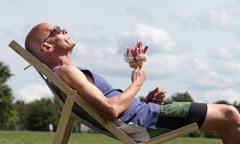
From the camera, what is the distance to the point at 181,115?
4832 millimetres

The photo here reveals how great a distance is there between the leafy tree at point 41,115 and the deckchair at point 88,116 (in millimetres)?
88784

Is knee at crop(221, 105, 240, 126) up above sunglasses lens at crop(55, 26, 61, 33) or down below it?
below

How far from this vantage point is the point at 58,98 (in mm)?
4977

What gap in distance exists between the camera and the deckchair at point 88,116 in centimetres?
441

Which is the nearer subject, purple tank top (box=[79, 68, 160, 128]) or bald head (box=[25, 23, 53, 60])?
purple tank top (box=[79, 68, 160, 128])

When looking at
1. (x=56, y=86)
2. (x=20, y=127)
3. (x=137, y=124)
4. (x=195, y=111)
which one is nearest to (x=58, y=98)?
(x=56, y=86)

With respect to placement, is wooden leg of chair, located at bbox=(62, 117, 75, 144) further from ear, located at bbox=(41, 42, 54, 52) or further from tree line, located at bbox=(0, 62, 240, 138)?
Result: tree line, located at bbox=(0, 62, 240, 138)

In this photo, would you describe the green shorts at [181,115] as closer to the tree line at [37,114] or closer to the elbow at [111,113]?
the elbow at [111,113]

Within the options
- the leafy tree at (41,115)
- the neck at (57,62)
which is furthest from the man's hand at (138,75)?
the leafy tree at (41,115)

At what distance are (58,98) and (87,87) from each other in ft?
1.68

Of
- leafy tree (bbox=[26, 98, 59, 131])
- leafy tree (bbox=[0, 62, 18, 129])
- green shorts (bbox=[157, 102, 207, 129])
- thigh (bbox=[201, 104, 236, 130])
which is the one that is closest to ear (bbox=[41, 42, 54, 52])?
green shorts (bbox=[157, 102, 207, 129])

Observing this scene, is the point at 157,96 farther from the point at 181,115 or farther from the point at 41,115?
the point at 41,115

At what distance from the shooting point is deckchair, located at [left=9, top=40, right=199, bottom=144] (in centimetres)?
441

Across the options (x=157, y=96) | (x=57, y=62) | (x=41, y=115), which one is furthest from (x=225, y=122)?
(x=41, y=115)
